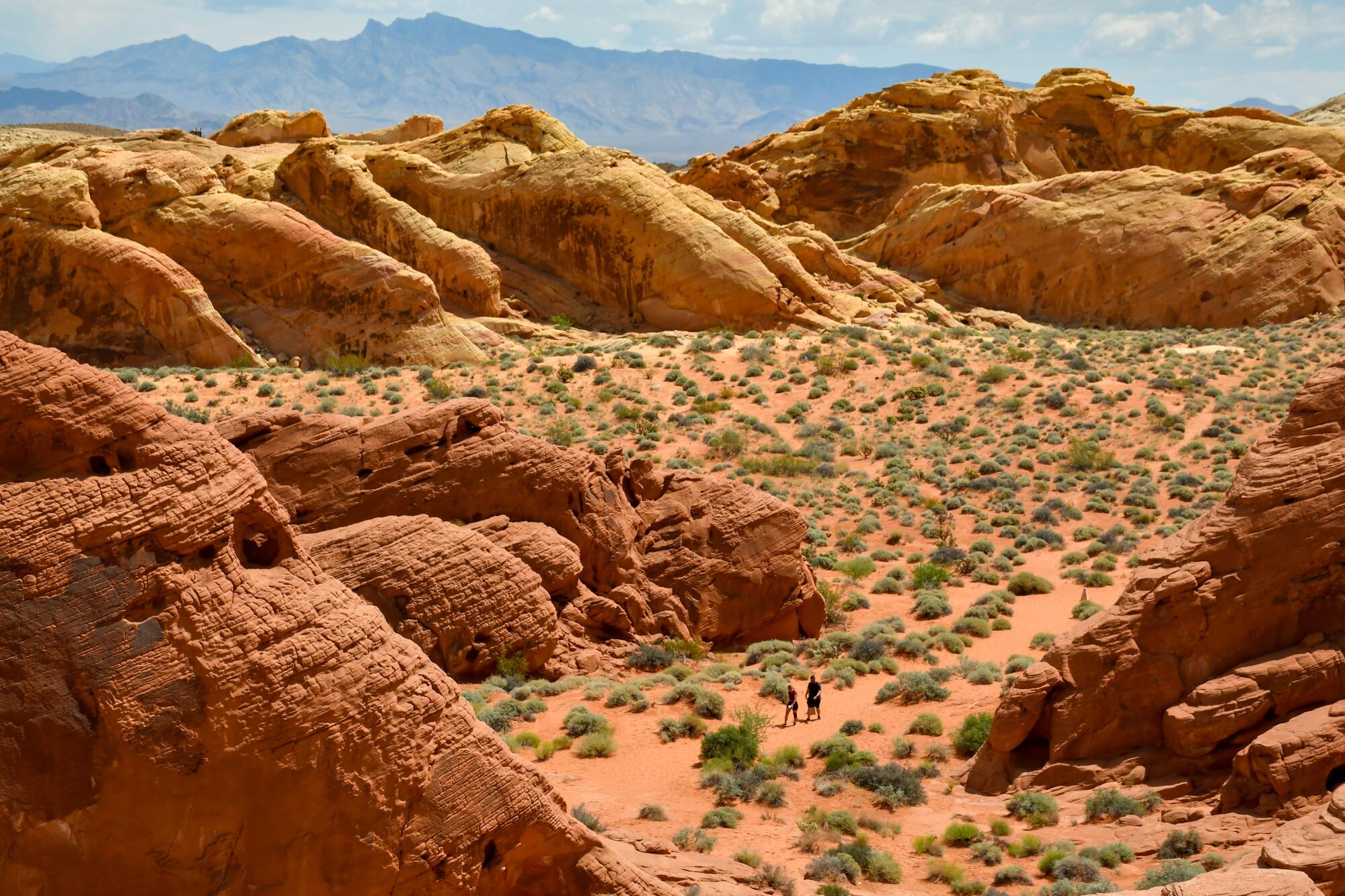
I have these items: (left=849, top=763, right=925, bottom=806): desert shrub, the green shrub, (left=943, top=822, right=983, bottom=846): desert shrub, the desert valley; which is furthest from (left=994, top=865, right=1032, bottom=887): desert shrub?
the green shrub

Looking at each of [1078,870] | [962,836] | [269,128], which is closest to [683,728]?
[962,836]

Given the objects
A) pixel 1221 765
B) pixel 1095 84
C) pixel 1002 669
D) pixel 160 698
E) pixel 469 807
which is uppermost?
pixel 1095 84

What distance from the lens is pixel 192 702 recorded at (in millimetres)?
8055

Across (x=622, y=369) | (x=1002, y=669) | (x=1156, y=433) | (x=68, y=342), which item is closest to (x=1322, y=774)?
(x=1002, y=669)

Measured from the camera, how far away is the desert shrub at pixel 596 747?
16.0 m

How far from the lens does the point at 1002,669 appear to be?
1945 cm

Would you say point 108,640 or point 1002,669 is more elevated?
point 108,640

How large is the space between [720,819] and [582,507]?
731 cm

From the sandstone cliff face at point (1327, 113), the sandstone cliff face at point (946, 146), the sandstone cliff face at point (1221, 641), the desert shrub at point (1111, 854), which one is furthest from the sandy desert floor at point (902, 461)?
the sandstone cliff face at point (1327, 113)

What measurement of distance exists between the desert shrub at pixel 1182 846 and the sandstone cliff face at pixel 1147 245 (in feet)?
128

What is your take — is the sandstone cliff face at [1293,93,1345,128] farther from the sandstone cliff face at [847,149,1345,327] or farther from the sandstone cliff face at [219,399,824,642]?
the sandstone cliff face at [219,399,824,642]

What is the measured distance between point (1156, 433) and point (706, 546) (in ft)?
56.9

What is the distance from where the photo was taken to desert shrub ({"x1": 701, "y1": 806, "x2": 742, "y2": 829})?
13.9 meters

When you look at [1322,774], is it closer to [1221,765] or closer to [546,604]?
[1221,765]
